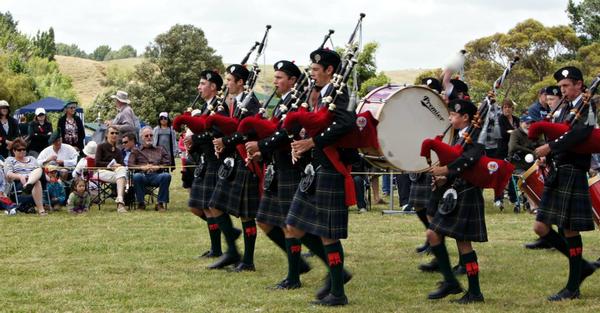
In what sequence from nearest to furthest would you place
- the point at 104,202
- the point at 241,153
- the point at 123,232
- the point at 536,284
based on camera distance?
the point at 536,284, the point at 241,153, the point at 123,232, the point at 104,202

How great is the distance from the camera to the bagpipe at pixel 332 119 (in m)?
6.10

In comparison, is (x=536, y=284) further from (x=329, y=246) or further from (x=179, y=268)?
(x=179, y=268)

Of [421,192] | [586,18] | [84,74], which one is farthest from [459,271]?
[84,74]

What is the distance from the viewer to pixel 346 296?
21.1 ft

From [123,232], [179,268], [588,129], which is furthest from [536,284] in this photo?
[123,232]

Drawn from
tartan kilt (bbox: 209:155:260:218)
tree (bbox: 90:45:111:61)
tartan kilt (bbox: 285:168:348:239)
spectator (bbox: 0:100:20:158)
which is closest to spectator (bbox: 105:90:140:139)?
spectator (bbox: 0:100:20:158)

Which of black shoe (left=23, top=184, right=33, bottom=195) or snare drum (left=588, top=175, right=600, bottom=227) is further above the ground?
snare drum (left=588, top=175, right=600, bottom=227)

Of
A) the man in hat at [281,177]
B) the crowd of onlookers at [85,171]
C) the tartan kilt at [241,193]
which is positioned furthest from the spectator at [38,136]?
the man in hat at [281,177]

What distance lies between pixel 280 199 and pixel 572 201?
220cm

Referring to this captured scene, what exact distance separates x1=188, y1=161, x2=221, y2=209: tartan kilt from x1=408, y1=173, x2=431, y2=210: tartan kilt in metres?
1.79

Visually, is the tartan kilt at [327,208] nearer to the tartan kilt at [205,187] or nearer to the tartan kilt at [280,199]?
the tartan kilt at [280,199]

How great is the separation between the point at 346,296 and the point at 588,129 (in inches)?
81.0

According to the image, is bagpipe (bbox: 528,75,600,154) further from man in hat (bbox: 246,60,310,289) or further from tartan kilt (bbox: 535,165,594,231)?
man in hat (bbox: 246,60,310,289)

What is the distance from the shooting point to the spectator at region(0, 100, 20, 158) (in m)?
14.1
